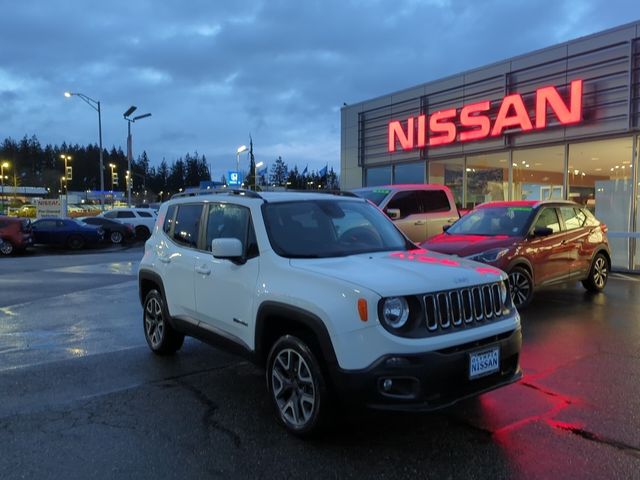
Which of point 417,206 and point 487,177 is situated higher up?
point 487,177

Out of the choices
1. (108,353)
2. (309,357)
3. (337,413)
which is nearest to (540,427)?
(337,413)

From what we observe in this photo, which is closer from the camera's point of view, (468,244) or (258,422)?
(258,422)

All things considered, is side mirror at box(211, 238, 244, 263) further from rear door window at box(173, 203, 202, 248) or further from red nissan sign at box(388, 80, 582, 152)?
red nissan sign at box(388, 80, 582, 152)

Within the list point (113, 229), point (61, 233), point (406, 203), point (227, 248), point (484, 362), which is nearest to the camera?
point (484, 362)

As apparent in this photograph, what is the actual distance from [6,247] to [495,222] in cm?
1899

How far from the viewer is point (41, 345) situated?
6.59m

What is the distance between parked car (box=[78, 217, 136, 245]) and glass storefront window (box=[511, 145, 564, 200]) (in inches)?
709

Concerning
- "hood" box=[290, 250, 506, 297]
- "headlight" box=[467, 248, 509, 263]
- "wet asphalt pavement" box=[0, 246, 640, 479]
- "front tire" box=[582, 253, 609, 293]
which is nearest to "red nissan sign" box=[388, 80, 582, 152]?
"front tire" box=[582, 253, 609, 293]

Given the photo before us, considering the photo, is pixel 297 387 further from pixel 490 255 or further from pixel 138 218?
pixel 138 218

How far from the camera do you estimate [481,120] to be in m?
17.3

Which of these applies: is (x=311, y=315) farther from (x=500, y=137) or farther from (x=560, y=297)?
(x=500, y=137)

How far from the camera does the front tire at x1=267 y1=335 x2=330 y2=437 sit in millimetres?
3613

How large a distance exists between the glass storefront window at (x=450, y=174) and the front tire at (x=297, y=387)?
16.1 meters

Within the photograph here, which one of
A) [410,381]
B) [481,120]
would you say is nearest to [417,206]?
[481,120]
